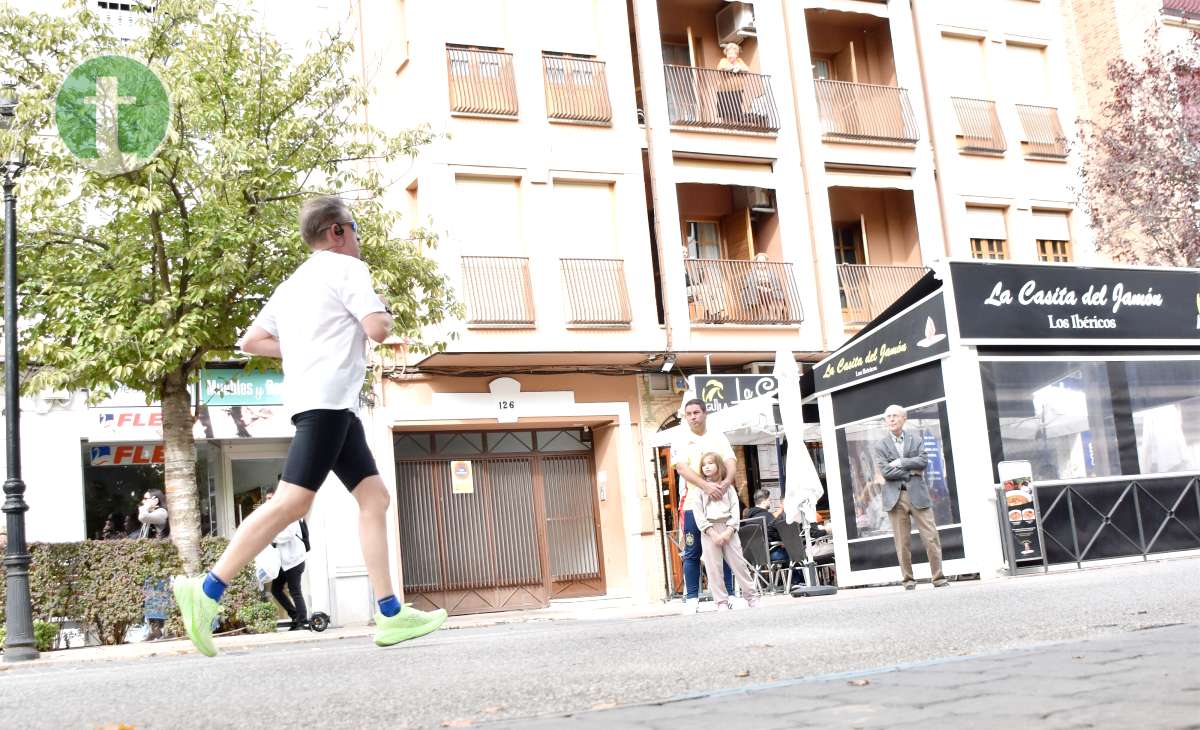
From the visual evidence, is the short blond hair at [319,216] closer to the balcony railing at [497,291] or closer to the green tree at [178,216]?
the green tree at [178,216]

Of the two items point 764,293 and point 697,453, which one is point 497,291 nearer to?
point 764,293

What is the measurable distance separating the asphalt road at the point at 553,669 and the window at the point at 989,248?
20333 millimetres

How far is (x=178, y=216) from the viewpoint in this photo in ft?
52.7

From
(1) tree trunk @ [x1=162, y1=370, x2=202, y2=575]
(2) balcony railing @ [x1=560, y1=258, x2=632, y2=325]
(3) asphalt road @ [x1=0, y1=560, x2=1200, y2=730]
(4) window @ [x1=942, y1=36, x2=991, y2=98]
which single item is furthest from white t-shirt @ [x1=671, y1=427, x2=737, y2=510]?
(4) window @ [x1=942, y1=36, x2=991, y2=98]

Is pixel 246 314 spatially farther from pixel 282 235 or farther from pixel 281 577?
pixel 281 577

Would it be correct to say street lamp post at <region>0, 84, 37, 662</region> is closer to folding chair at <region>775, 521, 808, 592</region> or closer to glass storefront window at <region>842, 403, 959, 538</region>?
folding chair at <region>775, 521, 808, 592</region>

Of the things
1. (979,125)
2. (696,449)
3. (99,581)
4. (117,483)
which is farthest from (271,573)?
(979,125)

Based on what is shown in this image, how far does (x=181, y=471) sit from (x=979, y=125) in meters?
19.2

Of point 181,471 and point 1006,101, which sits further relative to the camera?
point 1006,101

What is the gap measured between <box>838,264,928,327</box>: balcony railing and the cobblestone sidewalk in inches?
868

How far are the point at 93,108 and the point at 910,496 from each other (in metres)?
9.49

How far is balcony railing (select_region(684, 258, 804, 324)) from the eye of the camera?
84.1ft

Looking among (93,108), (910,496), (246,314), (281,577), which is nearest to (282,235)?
(246,314)

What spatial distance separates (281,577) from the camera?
1847 centimetres
